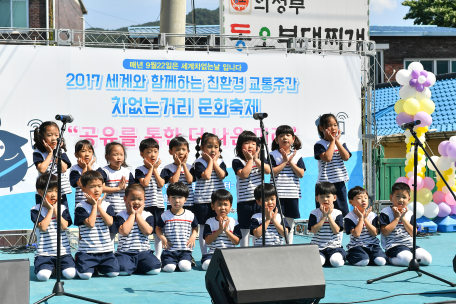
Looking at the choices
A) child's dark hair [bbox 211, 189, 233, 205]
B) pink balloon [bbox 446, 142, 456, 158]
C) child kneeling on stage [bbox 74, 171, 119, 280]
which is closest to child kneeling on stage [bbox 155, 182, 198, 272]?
child's dark hair [bbox 211, 189, 233, 205]

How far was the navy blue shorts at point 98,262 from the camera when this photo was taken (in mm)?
4359

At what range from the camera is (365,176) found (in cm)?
675

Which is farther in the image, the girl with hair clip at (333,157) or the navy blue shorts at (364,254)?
the girl with hair clip at (333,157)

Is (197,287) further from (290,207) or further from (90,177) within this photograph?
(290,207)

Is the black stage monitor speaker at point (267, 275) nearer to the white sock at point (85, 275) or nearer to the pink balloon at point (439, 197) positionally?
the white sock at point (85, 275)

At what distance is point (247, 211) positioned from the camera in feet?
16.6

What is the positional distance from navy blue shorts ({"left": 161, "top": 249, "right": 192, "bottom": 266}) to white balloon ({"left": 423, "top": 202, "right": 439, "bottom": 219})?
13.5ft

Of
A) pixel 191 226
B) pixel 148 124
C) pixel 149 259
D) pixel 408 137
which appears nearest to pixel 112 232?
pixel 149 259

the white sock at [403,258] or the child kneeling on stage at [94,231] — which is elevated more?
the child kneeling on stage at [94,231]

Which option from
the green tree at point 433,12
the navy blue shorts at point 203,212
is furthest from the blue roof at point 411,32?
the navy blue shorts at point 203,212

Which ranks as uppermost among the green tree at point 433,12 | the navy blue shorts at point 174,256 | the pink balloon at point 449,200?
the green tree at point 433,12

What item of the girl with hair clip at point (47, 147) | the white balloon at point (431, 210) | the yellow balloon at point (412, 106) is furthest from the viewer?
the white balloon at point (431, 210)

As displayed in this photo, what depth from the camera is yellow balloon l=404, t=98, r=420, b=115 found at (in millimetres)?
6938

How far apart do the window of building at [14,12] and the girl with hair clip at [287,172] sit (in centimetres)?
1219
